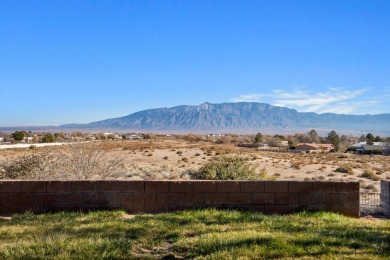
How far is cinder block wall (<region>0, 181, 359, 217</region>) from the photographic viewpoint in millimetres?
9141

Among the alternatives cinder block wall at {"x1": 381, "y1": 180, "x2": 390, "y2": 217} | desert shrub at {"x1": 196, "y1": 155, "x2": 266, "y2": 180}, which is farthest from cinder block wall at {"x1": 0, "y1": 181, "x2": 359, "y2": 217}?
desert shrub at {"x1": 196, "y1": 155, "x2": 266, "y2": 180}

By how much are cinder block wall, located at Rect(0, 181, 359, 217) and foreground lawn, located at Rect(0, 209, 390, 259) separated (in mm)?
529

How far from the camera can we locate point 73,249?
5.87 m

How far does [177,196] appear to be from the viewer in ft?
30.3

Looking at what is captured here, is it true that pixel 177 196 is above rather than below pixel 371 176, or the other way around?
above

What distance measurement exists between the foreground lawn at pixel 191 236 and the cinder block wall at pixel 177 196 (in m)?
0.53

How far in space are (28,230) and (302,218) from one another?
15.8 ft

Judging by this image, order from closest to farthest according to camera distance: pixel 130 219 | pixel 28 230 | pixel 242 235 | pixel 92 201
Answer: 1. pixel 242 235
2. pixel 28 230
3. pixel 130 219
4. pixel 92 201

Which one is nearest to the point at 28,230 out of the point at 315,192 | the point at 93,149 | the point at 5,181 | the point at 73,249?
the point at 73,249

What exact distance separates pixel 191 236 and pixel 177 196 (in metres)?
2.51

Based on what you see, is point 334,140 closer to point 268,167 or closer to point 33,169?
point 268,167

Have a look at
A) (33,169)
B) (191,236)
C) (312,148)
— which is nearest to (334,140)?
(312,148)

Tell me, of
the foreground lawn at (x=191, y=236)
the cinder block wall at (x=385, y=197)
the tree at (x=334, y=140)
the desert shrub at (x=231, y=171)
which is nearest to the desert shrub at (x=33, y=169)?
the desert shrub at (x=231, y=171)

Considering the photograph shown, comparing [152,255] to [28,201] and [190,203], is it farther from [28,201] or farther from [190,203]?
[28,201]
